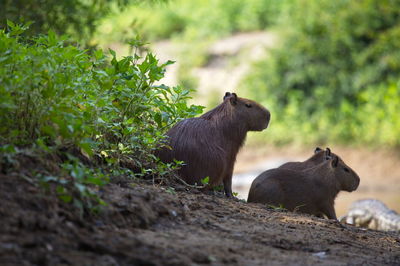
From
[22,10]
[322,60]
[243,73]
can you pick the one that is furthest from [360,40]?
[22,10]

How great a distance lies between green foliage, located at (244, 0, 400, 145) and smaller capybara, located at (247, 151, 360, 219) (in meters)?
8.49

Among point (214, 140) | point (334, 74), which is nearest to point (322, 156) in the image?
point (214, 140)

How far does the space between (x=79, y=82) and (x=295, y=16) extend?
14.9m

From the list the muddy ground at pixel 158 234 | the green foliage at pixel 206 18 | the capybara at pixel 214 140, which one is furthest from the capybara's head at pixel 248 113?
the green foliage at pixel 206 18

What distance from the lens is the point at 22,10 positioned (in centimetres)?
845

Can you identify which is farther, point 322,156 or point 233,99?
point 322,156

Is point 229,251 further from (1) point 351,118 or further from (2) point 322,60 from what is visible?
(2) point 322,60

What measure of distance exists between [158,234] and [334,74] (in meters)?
14.2

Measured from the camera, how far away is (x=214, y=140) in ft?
17.8

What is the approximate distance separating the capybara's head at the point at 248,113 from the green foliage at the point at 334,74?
9.64 metres

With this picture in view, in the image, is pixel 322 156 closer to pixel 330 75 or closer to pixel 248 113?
pixel 248 113

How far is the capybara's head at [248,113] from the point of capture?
5820 mm

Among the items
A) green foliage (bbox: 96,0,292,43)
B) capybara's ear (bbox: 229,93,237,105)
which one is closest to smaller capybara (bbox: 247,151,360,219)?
capybara's ear (bbox: 229,93,237,105)

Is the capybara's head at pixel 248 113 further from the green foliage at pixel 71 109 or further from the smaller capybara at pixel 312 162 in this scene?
the green foliage at pixel 71 109
